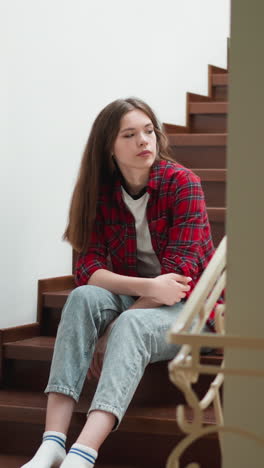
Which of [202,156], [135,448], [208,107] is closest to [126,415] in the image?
[135,448]

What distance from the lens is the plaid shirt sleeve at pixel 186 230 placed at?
2369mm

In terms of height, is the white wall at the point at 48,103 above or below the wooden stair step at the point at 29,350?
above

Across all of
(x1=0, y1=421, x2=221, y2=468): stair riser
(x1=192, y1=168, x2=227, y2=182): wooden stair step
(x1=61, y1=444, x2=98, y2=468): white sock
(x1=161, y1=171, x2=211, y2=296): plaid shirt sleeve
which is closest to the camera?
(x1=61, y1=444, x2=98, y2=468): white sock

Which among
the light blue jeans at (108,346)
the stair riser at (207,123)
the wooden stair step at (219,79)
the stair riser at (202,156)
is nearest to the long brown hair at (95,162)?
the light blue jeans at (108,346)

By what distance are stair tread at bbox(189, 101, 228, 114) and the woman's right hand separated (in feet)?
6.55

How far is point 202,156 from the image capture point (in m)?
3.72

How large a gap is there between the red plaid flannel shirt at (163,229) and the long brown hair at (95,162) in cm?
4

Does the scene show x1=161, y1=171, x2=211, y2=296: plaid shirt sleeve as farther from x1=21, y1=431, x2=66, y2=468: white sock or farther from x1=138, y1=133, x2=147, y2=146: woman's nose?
x1=21, y1=431, x2=66, y2=468: white sock

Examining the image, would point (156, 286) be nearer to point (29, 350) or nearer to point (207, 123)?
point (29, 350)

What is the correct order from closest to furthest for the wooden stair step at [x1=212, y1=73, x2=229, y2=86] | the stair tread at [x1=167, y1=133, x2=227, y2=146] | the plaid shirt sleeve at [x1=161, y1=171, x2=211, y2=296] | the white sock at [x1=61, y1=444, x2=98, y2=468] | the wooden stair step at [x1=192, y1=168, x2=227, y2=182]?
1. the white sock at [x1=61, y1=444, x2=98, y2=468]
2. the plaid shirt sleeve at [x1=161, y1=171, x2=211, y2=296]
3. the wooden stair step at [x1=192, y1=168, x2=227, y2=182]
4. the stair tread at [x1=167, y1=133, x2=227, y2=146]
5. the wooden stair step at [x1=212, y1=73, x2=229, y2=86]

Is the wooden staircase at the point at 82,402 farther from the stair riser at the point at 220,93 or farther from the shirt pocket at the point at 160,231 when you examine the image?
the stair riser at the point at 220,93

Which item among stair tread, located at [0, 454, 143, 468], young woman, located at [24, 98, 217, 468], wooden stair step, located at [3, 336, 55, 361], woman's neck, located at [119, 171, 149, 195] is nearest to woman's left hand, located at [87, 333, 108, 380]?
young woman, located at [24, 98, 217, 468]

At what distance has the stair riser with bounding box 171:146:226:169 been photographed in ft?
12.0

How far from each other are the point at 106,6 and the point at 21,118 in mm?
891
